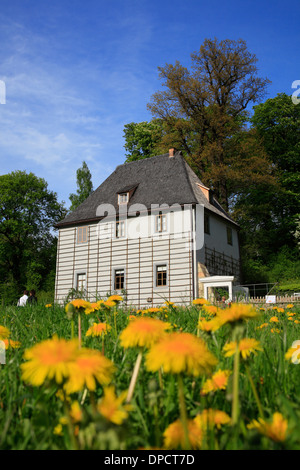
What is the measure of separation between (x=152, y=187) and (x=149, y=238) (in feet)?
12.5

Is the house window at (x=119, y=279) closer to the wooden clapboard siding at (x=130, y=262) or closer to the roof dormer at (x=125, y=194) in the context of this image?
the wooden clapboard siding at (x=130, y=262)

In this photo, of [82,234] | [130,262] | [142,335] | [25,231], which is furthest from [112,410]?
[25,231]

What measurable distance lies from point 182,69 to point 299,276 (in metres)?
17.9

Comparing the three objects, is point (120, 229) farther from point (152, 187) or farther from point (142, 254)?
point (152, 187)

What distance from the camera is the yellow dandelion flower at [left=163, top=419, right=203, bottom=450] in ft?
3.24

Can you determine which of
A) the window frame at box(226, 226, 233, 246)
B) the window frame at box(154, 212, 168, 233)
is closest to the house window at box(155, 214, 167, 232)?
the window frame at box(154, 212, 168, 233)

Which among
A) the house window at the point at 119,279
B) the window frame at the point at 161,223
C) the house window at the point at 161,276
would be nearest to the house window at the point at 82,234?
the house window at the point at 119,279

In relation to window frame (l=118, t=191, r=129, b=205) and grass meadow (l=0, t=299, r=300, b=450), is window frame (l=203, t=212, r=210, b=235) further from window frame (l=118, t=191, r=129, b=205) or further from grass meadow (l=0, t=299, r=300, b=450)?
grass meadow (l=0, t=299, r=300, b=450)

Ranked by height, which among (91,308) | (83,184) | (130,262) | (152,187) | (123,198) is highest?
(83,184)

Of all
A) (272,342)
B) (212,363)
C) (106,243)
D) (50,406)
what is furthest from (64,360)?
(106,243)

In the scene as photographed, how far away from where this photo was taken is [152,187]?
2434 centimetres

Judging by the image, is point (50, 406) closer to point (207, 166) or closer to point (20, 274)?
point (207, 166)

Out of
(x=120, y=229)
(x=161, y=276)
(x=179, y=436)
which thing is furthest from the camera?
(x=120, y=229)

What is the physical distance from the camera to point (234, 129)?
2814cm
